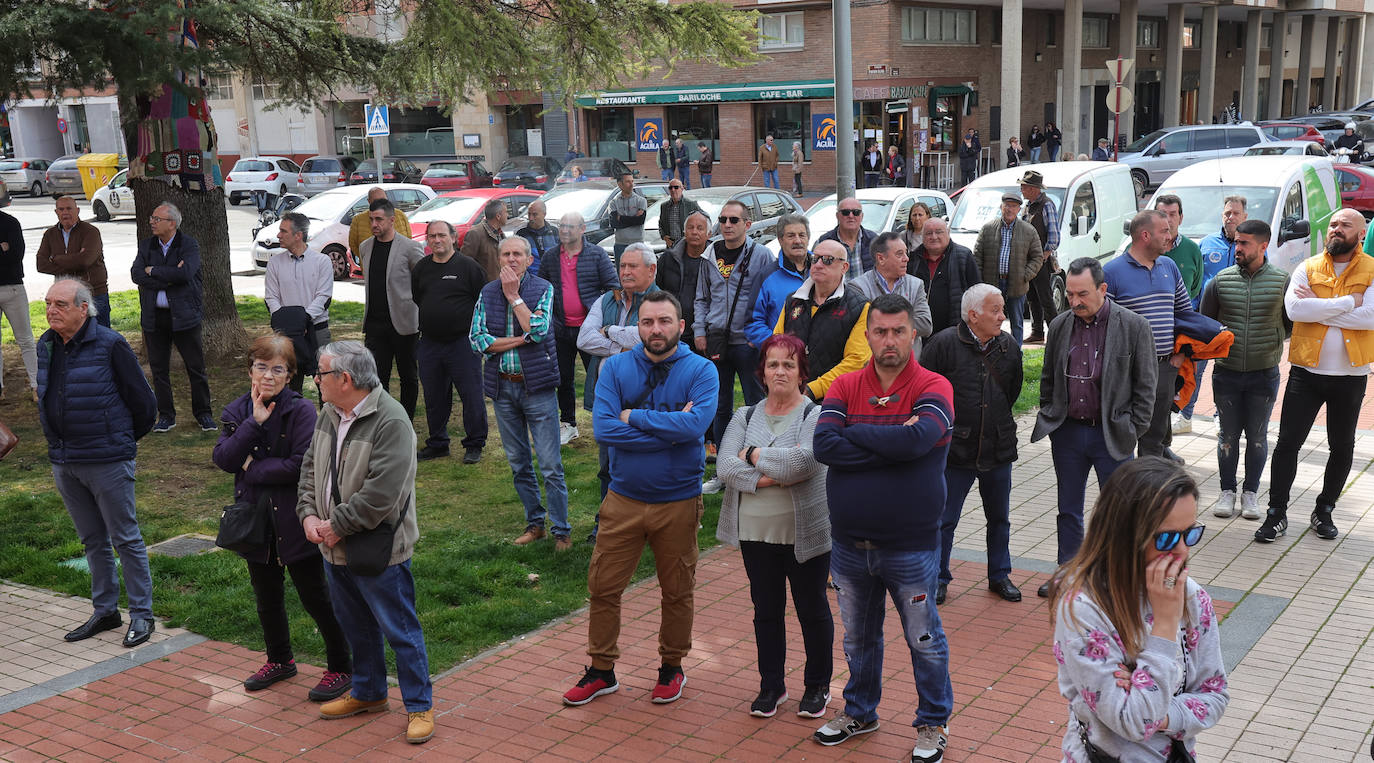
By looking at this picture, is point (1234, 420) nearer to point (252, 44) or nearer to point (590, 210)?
point (252, 44)

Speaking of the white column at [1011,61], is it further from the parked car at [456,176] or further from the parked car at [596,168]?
the parked car at [456,176]

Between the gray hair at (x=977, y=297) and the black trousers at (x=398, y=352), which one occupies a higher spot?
the gray hair at (x=977, y=297)

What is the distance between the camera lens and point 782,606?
5.45 meters

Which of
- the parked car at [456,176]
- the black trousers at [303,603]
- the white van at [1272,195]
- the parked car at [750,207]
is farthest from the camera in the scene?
the parked car at [456,176]

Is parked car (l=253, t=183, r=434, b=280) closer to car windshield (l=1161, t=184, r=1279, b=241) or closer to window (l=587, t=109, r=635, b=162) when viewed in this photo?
car windshield (l=1161, t=184, r=1279, b=241)

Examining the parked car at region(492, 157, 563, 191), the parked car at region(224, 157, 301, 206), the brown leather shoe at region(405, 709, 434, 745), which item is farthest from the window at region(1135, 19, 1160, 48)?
the brown leather shoe at region(405, 709, 434, 745)

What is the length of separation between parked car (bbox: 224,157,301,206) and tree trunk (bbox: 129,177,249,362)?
27402 mm

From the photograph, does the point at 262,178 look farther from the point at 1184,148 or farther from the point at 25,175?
the point at 1184,148

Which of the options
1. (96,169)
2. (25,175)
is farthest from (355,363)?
(25,175)

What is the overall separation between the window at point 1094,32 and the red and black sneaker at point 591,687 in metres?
46.8

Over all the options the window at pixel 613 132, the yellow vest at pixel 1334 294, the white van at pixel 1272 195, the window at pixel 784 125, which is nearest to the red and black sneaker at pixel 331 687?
the yellow vest at pixel 1334 294

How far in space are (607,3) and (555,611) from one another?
882 centimetres

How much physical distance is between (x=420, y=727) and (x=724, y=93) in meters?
39.2

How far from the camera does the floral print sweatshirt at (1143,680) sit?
301 cm
